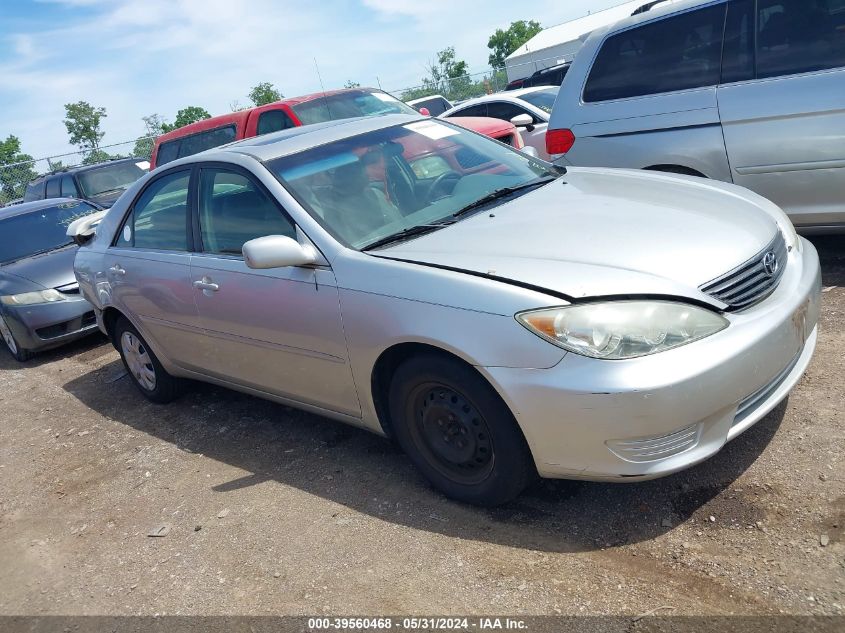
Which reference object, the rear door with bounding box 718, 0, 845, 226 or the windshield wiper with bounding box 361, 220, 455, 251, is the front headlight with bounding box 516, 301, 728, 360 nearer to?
the windshield wiper with bounding box 361, 220, 455, 251

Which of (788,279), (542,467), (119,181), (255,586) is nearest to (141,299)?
(255,586)

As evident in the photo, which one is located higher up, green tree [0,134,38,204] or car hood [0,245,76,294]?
green tree [0,134,38,204]

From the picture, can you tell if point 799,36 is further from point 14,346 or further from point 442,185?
point 14,346

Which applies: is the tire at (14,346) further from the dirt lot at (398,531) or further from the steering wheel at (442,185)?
the steering wheel at (442,185)

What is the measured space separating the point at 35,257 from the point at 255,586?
6.24 m

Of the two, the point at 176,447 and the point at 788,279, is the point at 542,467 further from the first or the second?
the point at 176,447

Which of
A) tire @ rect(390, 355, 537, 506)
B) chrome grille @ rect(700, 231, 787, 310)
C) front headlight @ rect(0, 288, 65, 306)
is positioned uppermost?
front headlight @ rect(0, 288, 65, 306)

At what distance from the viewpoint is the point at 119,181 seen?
13906mm

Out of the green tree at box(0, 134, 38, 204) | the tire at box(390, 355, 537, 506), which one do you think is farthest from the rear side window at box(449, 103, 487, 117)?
the green tree at box(0, 134, 38, 204)

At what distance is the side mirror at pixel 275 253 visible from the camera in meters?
3.30

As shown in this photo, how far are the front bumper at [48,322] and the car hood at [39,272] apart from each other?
0.23 m

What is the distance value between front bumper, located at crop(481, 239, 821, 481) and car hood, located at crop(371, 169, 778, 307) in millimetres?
237

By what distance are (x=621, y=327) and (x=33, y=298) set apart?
21.1ft

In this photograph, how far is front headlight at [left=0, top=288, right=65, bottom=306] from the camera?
23.5 feet
